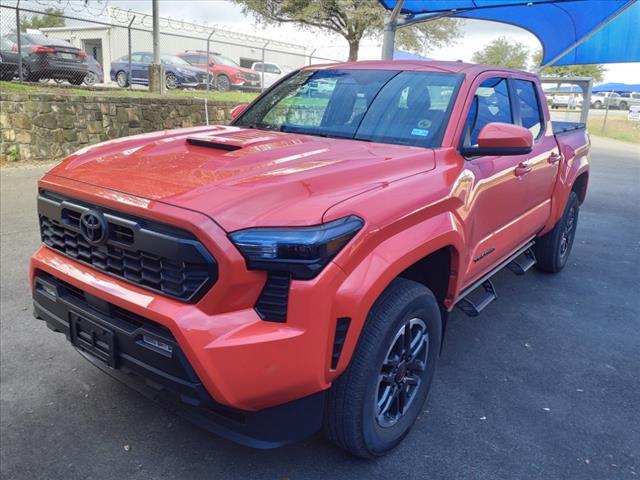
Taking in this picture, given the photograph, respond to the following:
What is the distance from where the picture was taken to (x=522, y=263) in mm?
4738

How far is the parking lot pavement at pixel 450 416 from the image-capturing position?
2592 mm

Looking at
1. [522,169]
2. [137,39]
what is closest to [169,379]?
[522,169]

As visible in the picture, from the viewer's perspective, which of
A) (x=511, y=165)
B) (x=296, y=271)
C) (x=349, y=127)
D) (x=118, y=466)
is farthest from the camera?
(x=511, y=165)

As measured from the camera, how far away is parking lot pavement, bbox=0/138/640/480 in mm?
2592

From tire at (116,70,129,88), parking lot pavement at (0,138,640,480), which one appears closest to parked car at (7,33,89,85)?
tire at (116,70,129,88)

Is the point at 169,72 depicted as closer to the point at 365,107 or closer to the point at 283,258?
the point at 365,107

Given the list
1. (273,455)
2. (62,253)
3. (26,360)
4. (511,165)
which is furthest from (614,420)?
(26,360)

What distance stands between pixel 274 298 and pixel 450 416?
1535 millimetres

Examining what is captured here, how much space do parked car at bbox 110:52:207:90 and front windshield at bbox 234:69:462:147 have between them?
15.0m

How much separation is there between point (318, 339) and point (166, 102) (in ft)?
34.8

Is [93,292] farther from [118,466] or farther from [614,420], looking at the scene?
[614,420]

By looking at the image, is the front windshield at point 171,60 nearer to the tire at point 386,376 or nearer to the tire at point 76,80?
the tire at point 76,80

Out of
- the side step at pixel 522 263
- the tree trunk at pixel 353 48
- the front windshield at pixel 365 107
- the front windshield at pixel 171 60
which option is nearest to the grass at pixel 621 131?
the tree trunk at pixel 353 48

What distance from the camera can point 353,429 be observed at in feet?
7.75
